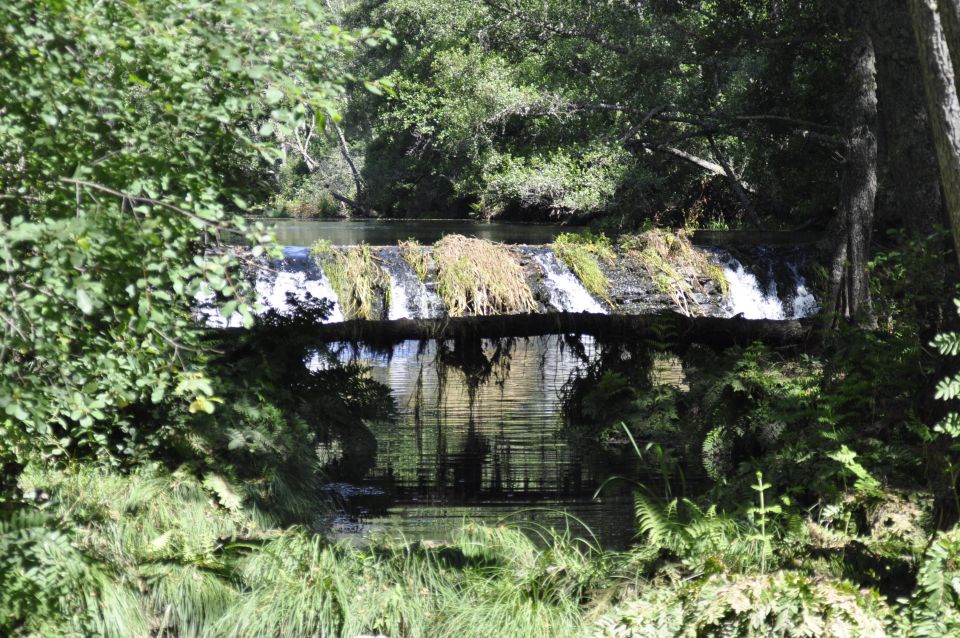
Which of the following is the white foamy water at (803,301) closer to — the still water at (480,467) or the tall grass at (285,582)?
the still water at (480,467)

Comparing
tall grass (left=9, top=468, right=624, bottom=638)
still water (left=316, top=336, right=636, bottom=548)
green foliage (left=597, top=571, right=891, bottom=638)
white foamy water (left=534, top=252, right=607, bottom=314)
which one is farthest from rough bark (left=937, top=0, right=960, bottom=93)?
white foamy water (left=534, top=252, right=607, bottom=314)

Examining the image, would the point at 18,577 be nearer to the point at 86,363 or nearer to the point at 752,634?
the point at 86,363

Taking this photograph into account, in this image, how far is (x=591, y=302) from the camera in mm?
11188

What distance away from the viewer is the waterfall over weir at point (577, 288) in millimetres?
10750

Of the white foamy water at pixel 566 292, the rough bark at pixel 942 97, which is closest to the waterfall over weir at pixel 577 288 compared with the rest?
the white foamy water at pixel 566 292

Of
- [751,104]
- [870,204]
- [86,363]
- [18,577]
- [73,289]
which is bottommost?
[18,577]

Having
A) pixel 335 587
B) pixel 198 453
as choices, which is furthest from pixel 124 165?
pixel 198 453

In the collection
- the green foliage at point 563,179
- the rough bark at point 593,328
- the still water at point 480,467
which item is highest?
the green foliage at point 563,179

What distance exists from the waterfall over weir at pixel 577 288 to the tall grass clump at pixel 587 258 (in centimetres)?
8

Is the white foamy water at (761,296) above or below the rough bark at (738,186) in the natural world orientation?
below

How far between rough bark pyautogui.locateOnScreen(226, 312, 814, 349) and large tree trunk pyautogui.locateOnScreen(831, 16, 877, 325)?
3.77ft

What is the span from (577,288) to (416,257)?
188cm

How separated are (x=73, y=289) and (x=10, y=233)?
28 centimetres

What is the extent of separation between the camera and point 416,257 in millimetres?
11039
